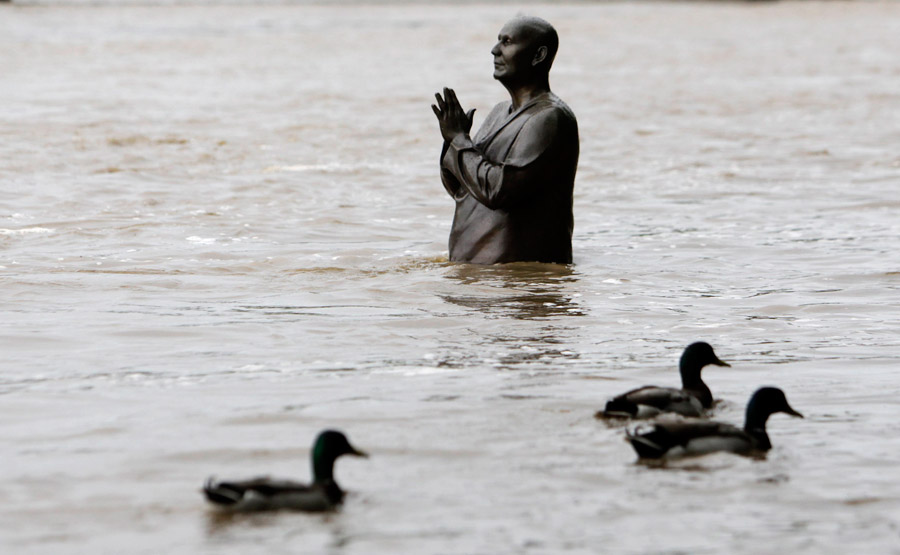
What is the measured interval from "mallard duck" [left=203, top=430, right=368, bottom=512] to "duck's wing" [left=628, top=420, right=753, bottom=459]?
4.40 ft

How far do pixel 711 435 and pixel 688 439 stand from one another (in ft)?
0.46

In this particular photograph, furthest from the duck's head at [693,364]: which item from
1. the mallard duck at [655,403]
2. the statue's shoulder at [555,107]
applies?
the statue's shoulder at [555,107]

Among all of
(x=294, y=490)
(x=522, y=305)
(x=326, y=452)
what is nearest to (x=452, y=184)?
(x=522, y=305)

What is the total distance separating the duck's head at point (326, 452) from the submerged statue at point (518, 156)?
4746 millimetres

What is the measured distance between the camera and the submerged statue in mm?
11266

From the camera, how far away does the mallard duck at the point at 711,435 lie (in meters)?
7.18

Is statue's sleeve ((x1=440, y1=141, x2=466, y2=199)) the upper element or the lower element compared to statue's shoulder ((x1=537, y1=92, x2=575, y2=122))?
lower

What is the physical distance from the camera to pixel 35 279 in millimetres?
11844

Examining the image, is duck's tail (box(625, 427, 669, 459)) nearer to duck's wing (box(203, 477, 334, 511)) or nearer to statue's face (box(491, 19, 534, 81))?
duck's wing (box(203, 477, 334, 511))

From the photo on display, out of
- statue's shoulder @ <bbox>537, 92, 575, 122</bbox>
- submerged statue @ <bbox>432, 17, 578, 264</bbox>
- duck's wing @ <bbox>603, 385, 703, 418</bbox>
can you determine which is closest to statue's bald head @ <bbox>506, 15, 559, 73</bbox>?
submerged statue @ <bbox>432, 17, 578, 264</bbox>

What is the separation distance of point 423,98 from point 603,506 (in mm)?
22150

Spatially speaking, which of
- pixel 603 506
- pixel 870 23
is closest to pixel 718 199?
pixel 603 506

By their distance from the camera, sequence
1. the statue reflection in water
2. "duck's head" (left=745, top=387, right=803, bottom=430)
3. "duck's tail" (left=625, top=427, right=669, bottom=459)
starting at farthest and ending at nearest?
the statue reflection in water → "duck's head" (left=745, top=387, right=803, bottom=430) → "duck's tail" (left=625, top=427, right=669, bottom=459)

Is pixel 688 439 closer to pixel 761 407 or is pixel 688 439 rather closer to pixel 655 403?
pixel 761 407
